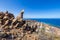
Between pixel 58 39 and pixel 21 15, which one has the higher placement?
pixel 21 15

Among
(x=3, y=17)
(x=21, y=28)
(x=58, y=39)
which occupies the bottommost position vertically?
(x=58, y=39)

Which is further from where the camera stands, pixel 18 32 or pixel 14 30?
pixel 14 30

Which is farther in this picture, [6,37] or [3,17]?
[3,17]

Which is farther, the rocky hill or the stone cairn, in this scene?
the rocky hill

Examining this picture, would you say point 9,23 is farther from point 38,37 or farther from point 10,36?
point 38,37

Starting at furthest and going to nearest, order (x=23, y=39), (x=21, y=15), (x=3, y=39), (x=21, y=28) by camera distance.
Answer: (x=21, y=15) → (x=21, y=28) → (x=23, y=39) → (x=3, y=39)

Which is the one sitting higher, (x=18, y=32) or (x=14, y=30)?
(x=14, y=30)

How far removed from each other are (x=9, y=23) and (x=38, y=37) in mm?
9094

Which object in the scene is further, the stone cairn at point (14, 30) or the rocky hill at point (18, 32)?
the rocky hill at point (18, 32)

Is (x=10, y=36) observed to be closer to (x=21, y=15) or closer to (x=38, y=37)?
(x=38, y=37)

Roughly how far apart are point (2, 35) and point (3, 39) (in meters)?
1.00

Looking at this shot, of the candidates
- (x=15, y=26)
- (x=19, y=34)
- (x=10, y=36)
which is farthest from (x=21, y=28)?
(x=10, y=36)

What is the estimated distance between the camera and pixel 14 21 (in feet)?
101

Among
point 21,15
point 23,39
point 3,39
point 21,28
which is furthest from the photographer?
point 21,15
